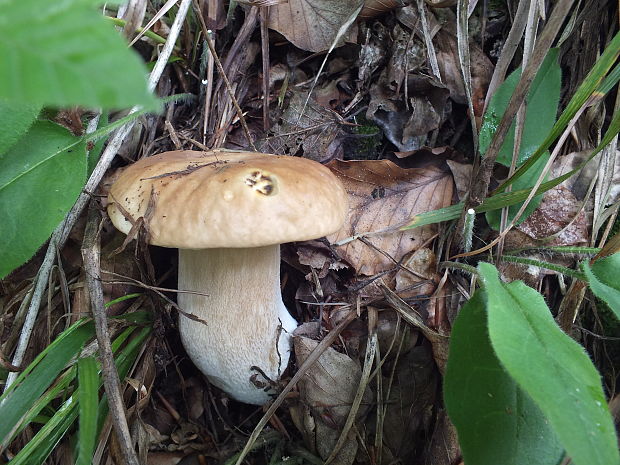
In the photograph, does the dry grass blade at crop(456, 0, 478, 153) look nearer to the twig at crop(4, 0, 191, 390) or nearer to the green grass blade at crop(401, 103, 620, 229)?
the green grass blade at crop(401, 103, 620, 229)

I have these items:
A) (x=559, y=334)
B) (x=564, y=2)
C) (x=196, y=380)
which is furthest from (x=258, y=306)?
(x=564, y=2)

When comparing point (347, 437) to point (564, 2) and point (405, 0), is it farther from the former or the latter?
point (405, 0)

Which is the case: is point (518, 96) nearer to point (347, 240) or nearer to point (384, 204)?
point (384, 204)

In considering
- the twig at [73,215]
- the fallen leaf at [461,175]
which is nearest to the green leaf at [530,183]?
the fallen leaf at [461,175]

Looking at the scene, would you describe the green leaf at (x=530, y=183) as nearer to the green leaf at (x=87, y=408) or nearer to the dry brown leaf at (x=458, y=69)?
the dry brown leaf at (x=458, y=69)

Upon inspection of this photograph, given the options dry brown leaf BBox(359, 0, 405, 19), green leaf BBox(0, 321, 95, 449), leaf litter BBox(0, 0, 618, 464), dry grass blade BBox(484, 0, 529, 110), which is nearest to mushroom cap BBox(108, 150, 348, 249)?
leaf litter BBox(0, 0, 618, 464)

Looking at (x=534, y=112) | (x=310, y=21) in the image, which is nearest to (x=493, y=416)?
(x=534, y=112)
